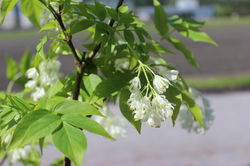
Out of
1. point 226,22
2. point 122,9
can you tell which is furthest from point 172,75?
point 226,22

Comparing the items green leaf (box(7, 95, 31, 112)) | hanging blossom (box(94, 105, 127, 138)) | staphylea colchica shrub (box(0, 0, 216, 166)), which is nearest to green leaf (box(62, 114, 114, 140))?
staphylea colchica shrub (box(0, 0, 216, 166))

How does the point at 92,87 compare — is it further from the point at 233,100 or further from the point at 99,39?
the point at 233,100

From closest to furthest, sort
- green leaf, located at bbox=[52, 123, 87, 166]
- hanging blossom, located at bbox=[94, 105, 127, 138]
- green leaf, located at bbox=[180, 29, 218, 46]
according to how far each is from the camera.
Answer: green leaf, located at bbox=[52, 123, 87, 166], green leaf, located at bbox=[180, 29, 218, 46], hanging blossom, located at bbox=[94, 105, 127, 138]

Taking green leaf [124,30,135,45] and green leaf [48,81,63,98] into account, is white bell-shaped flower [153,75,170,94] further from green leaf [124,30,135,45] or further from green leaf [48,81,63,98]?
green leaf [48,81,63,98]

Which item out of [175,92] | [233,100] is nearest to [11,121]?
[175,92]

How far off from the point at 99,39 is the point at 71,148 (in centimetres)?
26

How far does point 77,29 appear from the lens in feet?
2.54

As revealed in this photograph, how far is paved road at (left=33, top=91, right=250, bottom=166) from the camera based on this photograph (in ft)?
10.5

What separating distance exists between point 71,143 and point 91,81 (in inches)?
11.8

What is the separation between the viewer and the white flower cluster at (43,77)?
1034 mm

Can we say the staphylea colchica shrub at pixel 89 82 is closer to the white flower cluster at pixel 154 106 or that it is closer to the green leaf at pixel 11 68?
the white flower cluster at pixel 154 106

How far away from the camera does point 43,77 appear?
106cm

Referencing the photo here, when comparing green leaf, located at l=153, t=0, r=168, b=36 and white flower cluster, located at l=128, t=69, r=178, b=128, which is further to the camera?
green leaf, located at l=153, t=0, r=168, b=36

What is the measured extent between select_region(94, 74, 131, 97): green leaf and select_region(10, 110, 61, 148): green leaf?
0.51ft
